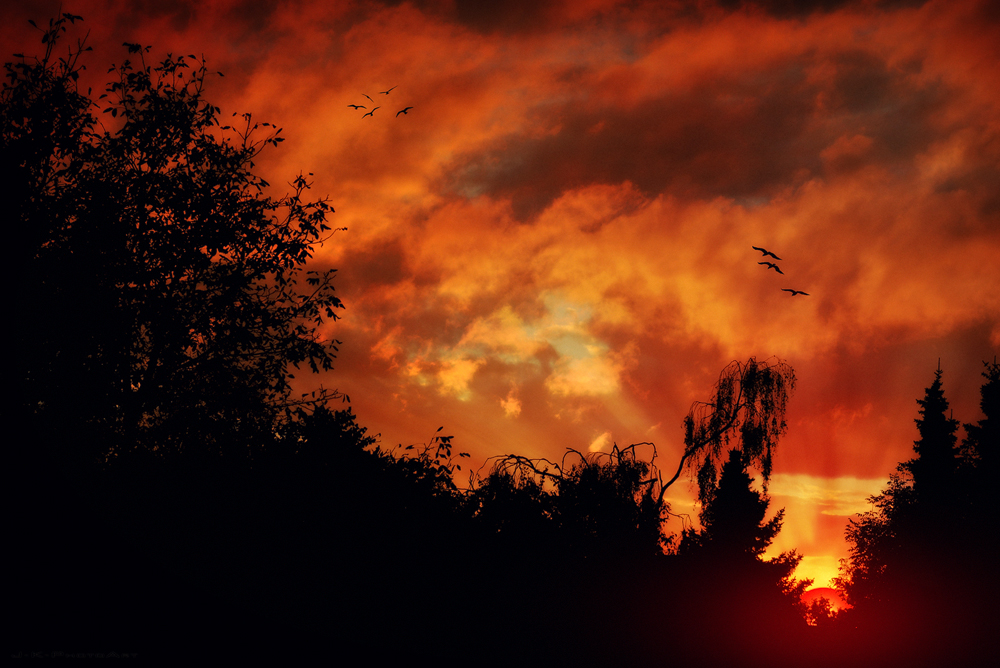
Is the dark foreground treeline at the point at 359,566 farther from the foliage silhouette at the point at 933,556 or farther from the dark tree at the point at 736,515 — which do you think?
the dark tree at the point at 736,515

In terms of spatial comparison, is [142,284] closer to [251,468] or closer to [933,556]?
[251,468]

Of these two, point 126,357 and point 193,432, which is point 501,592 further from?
point 126,357

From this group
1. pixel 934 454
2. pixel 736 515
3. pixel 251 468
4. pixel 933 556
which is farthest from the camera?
pixel 736 515

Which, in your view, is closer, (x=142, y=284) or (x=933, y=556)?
(x=142, y=284)

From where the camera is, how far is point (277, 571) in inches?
468

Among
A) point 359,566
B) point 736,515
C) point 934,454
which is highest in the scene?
point 934,454

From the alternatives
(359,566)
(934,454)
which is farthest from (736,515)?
(359,566)

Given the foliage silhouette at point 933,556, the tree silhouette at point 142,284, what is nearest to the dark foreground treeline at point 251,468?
the tree silhouette at point 142,284

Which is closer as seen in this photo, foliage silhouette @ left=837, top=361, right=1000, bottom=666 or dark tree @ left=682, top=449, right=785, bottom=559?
foliage silhouette @ left=837, top=361, right=1000, bottom=666

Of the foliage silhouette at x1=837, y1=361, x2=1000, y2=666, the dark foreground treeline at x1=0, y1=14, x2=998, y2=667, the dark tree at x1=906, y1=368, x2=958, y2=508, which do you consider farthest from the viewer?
the dark tree at x1=906, y1=368, x2=958, y2=508

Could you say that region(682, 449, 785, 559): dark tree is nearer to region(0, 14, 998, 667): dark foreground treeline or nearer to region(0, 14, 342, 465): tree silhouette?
region(0, 14, 998, 667): dark foreground treeline

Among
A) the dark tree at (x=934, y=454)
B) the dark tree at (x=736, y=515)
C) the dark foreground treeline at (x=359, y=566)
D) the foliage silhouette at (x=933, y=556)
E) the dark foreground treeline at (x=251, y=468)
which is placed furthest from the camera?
the dark tree at (x=736, y=515)

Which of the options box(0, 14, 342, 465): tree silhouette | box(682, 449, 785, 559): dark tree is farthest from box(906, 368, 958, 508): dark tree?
box(0, 14, 342, 465): tree silhouette

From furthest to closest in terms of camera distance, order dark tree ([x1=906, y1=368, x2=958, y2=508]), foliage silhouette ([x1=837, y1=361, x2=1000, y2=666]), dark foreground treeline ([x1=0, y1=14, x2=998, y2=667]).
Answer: dark tree ([x1=906, y1=368, x2=958, y2=508]) < foliage silhouette ([x1=837, y1=361, x2=1000, y2=666]) < dark foreground treeline ([x1=0, y1=14, x2=998, y2=667])
